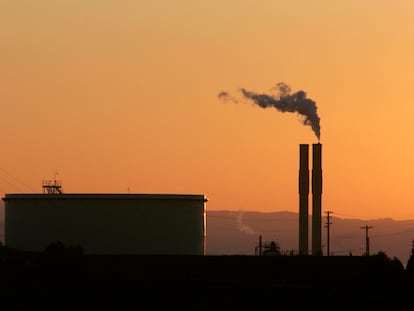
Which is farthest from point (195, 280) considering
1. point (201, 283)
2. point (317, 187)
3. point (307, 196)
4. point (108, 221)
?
point (307, 196)

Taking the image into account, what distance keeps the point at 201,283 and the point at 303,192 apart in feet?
71.1

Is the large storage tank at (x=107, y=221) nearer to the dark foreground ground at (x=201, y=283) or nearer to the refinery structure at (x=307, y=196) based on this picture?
the dark foreground ground at (x=201, y=283)

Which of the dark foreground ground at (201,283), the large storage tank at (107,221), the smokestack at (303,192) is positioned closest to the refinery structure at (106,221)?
the large storage tank at (107,221)

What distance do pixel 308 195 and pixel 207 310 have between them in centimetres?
2999

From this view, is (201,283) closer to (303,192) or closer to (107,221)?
(107,221)

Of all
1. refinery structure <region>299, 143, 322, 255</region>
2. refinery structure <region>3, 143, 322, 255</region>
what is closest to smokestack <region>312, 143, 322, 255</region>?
refinery structure <region>299, 143, 322, 255</region>

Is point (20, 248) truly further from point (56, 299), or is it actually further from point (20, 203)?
point (56, 299)

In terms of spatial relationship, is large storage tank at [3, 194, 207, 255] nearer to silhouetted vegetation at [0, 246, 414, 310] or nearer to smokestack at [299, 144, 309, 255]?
silhouetted vegetation at [0, 246, 414, 310]

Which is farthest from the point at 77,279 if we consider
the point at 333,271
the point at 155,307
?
the point at 333,271

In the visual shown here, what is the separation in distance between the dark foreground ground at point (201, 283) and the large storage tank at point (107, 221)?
346cm

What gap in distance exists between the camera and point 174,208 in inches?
3147

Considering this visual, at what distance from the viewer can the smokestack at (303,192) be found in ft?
293

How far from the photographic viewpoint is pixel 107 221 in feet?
261

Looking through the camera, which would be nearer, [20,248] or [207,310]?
[207,310]
